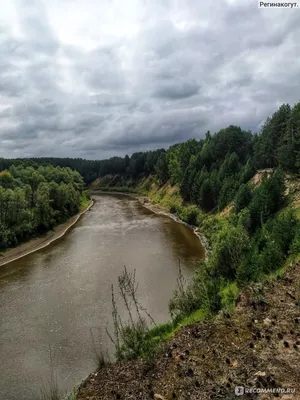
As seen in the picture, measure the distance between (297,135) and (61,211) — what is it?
54.7 meters

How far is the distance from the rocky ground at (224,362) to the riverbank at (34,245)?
40.7 metres

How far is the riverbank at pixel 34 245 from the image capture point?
162ft

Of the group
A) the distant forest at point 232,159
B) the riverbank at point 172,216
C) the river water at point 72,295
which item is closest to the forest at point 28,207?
the river water at point 72,295

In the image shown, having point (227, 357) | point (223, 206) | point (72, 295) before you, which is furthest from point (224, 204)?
point (227, 357)

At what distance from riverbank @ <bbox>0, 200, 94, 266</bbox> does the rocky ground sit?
40.7 meters

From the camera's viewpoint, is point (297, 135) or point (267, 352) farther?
point (297, 135)

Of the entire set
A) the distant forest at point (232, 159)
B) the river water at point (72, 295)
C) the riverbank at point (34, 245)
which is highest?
the distant forest at point (232, 159)

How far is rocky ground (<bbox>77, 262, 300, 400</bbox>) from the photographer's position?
9.84 m

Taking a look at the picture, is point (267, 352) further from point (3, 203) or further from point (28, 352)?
point (3, 203)

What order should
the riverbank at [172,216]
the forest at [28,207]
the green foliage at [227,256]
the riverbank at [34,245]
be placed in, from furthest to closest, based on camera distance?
the forest at [28,207]
the riverbank at [172,216]
the riverbank at [34,245]
the green foliage at [227,256]

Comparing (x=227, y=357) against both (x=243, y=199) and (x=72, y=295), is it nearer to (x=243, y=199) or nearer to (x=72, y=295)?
(x=72, y=295)

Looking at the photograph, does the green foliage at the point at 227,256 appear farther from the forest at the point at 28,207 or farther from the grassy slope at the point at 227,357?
the forest at the point at 28,207

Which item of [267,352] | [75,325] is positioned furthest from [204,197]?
[267,352]

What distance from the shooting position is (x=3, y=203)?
2224 inches
